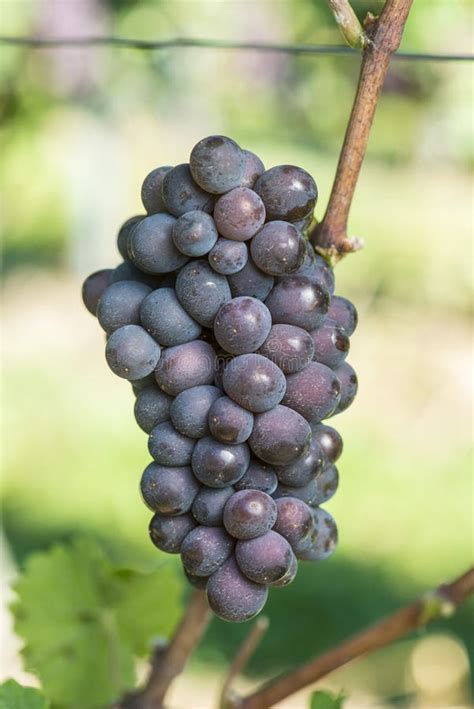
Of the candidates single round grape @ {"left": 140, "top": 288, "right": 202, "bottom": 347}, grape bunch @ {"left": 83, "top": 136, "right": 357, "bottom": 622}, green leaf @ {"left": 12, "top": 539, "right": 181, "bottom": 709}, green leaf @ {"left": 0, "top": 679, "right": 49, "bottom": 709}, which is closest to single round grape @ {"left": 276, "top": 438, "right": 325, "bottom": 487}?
grape bunch @ {"left": 83, "top": 136, "right": 357, "bottom": 622}

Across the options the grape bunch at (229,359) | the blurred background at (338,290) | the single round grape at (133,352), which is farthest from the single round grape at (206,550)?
the blurred background at (338,290)

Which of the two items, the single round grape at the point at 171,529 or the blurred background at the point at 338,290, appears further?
the blurred background at the point at 338,290

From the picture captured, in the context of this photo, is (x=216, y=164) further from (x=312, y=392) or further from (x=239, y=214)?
(x=312, y=392)

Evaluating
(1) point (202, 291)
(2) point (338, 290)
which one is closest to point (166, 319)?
(1) point (202, 291)

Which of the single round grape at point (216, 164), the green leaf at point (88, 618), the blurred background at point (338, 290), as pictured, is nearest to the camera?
the single round grape at point (216, 164)

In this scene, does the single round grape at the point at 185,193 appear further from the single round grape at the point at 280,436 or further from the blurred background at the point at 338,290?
the blurred background at the point at 338,290

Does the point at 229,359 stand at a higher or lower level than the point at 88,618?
higher

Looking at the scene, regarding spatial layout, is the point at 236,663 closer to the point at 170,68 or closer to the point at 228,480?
the point at 228,480
